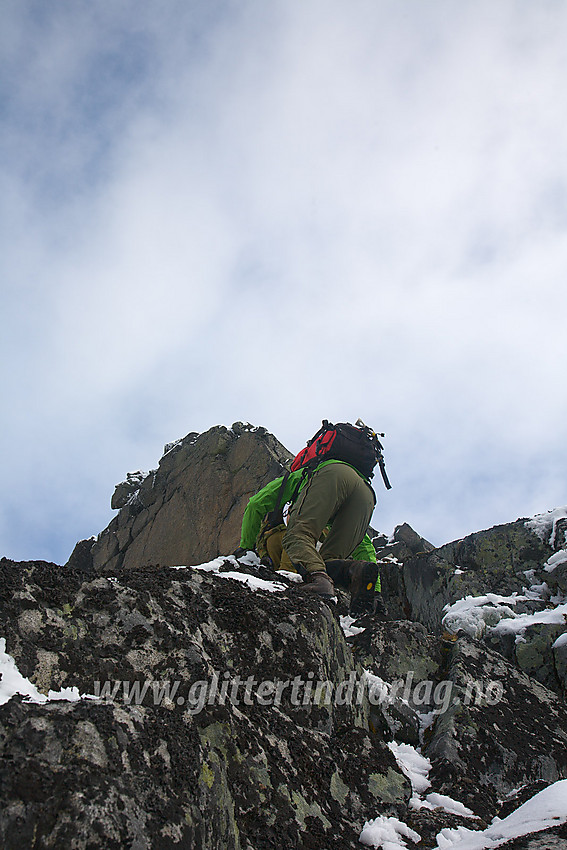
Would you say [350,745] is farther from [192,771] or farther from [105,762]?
[105,762]

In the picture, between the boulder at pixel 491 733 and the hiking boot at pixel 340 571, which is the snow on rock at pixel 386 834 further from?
the hiking boot at pixel 340 571

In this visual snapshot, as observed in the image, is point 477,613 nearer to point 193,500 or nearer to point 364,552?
point 364,552

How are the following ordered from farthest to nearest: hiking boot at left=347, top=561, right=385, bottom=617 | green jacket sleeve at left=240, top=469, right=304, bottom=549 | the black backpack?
green jacket sleeve at left=240, top=469, right=304, bottom=549 → the black backpack → hiking boot at left=347, top=561, right=385, bottom=617

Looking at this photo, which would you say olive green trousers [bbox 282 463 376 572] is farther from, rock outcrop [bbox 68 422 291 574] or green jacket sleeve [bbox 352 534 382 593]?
rock outcrop [bbox 68 422 291 574]

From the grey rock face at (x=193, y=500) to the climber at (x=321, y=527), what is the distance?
12543mm

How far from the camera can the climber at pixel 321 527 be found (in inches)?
297

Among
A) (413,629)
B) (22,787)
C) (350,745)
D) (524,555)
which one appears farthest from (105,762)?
(524,555)

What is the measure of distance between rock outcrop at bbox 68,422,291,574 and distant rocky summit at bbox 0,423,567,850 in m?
15.5

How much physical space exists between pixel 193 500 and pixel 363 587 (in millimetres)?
17971

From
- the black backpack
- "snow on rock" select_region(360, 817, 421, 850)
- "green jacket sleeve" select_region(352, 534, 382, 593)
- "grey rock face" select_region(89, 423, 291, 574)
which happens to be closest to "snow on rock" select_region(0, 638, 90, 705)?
"snow on rock" select_region(360, 817, 421, 850)

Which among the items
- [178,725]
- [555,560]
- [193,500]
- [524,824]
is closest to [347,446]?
[555,560]

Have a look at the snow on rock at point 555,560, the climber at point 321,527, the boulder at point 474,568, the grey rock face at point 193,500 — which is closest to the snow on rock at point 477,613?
the boulder at point 474,568

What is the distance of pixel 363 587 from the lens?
25.6ft

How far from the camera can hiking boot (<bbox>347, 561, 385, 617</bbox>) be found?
304 inches
